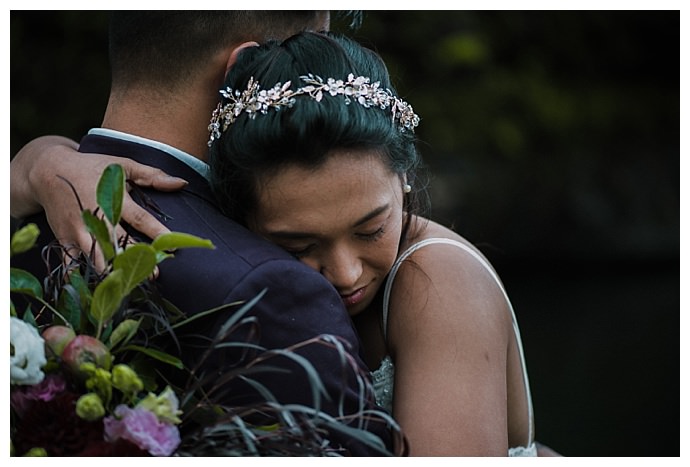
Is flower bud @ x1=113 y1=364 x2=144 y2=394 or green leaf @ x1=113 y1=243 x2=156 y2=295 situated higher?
green leaf @ x1=113 y1=243 x2=156 y2=295

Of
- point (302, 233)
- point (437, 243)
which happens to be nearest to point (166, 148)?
point (302, 233)

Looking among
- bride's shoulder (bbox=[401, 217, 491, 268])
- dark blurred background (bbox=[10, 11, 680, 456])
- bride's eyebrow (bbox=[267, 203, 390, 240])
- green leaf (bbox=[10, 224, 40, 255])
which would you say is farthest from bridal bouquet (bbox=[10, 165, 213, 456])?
dark blurred background (bbox=[10, 11, 680, 456])

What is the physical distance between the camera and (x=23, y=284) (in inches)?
52.4

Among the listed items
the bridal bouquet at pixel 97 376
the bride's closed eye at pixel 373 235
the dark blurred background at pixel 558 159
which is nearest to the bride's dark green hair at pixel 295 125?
the bride's closed eye at pixel 373 235

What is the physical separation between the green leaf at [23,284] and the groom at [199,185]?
A: 0.60ft

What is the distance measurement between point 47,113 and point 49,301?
4.47m

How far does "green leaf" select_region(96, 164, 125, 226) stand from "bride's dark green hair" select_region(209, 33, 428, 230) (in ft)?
1.36

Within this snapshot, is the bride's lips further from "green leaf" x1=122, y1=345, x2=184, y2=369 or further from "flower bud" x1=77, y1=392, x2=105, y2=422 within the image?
"flower bud" x1=77, y1=392, x2=105, y2=422

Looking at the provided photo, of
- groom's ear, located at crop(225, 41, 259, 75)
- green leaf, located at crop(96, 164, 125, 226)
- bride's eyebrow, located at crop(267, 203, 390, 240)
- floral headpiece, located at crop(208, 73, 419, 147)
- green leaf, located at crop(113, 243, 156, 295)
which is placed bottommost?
bride's eyebrow, located at crop(267, 203, 390, 240)

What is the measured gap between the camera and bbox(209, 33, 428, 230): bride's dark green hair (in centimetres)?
160

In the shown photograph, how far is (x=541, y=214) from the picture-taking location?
8.30m

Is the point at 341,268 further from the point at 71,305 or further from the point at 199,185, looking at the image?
the point at 71,305


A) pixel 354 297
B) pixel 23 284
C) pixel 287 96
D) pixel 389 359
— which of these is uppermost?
pixel 287 96

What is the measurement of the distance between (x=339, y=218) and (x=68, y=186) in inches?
18.9
